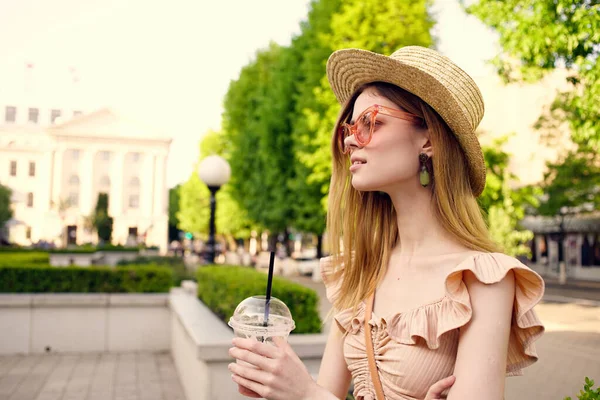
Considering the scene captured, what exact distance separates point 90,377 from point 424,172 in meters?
7.26

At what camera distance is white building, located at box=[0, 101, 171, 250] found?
7950 centimetres

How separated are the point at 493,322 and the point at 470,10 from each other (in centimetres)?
935

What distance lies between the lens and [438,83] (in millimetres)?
1831

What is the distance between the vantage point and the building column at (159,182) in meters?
84.2

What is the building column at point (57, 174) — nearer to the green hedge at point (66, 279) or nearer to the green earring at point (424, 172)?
the green hedge at point (66, 279)

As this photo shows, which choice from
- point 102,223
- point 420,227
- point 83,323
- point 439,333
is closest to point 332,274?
point 420,227

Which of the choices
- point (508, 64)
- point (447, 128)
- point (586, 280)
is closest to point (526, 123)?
point (586, 280)

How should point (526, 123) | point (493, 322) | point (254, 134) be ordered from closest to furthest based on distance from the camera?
1. point (493, 322)
2. point (254, 134)
3. point (526, 123)

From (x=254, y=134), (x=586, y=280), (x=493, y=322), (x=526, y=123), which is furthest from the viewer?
(x=526, y=123)

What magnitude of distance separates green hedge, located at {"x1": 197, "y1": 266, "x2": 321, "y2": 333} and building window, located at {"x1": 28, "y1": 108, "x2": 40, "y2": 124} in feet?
312

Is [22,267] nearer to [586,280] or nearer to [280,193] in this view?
[280,193]

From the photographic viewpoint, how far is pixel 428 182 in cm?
192

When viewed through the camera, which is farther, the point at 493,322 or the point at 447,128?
the point at 447,128

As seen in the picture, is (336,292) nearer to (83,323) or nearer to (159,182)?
(83,323)
